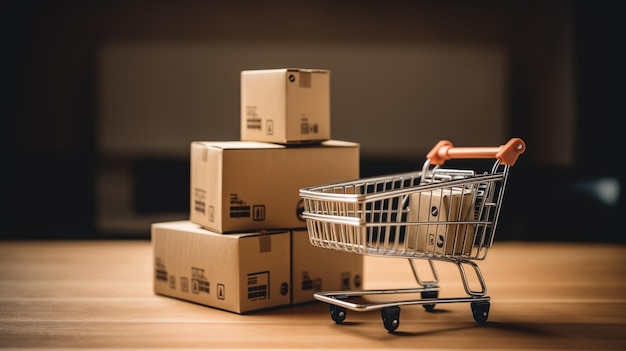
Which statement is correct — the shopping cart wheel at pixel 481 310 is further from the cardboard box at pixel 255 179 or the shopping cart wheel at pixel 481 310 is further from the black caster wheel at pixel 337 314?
the cardboard box at pixel 255 179

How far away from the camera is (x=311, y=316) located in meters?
2.80

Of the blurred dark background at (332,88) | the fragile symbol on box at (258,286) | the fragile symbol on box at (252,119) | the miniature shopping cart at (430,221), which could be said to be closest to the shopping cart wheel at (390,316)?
the miniature shopping cart at (430,221)

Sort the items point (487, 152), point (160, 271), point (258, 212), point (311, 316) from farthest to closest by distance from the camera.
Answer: point (160, 271) < point (258, 212) < point (311, 316) < point (487, 152)

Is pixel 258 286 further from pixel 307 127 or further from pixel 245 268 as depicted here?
pixel 307 127

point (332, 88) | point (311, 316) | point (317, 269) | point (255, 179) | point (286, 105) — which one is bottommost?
point (311, 316)

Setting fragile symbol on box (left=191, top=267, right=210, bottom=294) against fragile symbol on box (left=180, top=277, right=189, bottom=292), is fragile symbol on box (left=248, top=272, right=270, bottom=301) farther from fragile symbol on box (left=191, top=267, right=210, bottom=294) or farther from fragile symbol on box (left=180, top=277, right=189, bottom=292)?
fragile symbol on box (left=180, top=277, right=189, bottom=292)

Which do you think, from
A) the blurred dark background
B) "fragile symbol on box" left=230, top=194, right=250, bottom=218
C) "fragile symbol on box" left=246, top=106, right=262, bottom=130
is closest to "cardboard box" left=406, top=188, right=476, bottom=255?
"fragile symbol on box" left=230, top=194, right=250, bottom=218

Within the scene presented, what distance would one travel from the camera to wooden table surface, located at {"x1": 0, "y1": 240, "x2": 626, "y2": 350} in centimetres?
244

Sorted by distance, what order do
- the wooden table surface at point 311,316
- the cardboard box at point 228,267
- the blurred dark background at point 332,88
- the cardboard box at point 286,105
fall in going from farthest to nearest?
the blurred dark background at point 332,88 → the cardboard box at point 286,105 → the cardboard box at point 228,267 → the wooden table surface at point 311,316

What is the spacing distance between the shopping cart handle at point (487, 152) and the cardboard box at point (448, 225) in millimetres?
133

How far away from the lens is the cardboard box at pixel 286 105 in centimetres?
293

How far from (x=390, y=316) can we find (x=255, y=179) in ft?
2.35

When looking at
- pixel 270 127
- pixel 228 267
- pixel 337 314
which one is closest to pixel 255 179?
pixel 270 127

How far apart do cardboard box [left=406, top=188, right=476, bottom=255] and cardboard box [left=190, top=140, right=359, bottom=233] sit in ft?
1.62
